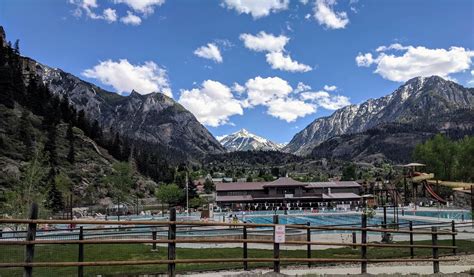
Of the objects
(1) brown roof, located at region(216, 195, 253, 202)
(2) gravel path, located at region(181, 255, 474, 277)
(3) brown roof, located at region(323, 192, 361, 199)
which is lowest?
(1) brown roof, located at region(216, 195, 253, 202)

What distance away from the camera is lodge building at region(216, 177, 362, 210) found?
88.8 meters

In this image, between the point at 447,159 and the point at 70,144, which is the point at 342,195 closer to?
the point at 447,159

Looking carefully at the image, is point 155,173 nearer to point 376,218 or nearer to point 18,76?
point 18,76

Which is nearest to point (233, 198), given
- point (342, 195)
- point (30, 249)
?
point (342, 195)

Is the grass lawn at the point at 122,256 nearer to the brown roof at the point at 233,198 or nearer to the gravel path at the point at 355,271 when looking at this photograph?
the gravel path at the point at 355,271

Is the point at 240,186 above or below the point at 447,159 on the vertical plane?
below

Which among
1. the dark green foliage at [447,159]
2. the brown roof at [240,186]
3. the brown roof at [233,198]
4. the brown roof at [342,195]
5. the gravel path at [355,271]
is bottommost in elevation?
the brown roof at [233,198]

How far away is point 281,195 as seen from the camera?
90438mm

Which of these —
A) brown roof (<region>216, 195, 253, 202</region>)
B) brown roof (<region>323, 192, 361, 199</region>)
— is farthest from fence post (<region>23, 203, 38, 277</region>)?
brown roof (<region>323, 192, 361, 199</region>)

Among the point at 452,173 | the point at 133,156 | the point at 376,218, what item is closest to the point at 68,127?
the point at 133,156

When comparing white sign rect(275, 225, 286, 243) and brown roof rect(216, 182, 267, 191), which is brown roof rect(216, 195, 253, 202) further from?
white sign rect(275, 225, 286, 243)

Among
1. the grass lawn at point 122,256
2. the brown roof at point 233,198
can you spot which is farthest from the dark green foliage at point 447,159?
the grass lawn at point 122,256

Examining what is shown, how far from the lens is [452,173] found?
311ft

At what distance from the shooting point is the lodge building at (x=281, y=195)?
88.8 metres
